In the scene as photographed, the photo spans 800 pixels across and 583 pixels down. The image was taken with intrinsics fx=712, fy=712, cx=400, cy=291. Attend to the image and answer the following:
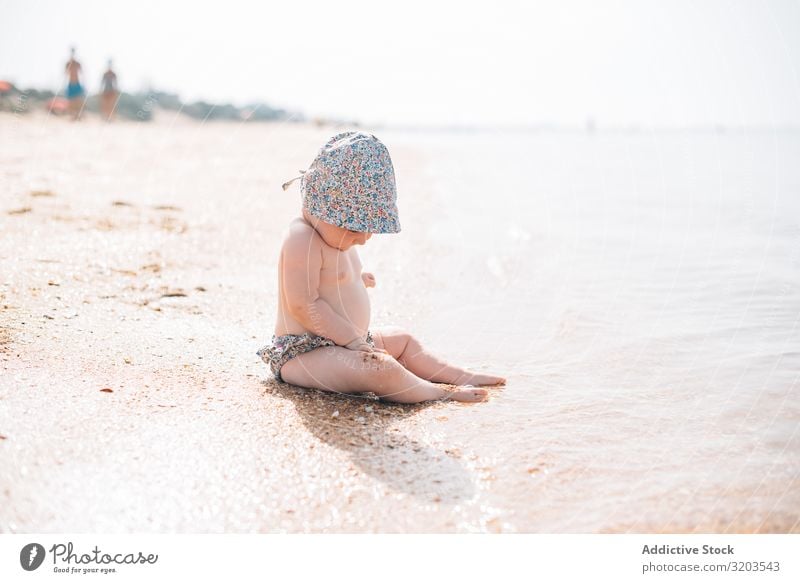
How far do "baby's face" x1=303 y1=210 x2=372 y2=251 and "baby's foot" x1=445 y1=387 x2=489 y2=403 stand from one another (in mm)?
765

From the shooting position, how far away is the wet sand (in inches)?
83.7

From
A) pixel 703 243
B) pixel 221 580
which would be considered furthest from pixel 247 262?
pixel 703 243

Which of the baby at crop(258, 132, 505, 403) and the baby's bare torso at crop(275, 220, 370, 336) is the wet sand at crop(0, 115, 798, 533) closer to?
the baby at crop(258, 132, 505, 403)

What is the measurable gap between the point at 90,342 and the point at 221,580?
171cm

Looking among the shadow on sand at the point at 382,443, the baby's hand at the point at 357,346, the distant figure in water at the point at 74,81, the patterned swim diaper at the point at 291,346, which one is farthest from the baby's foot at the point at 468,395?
the distant figure in water at the point at 74,81

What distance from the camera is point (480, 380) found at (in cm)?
329

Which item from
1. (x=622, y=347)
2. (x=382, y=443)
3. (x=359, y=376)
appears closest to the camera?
(x=382, y=443)

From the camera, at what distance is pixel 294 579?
6.55 ft

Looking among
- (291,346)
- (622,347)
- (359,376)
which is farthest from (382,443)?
(622,347)

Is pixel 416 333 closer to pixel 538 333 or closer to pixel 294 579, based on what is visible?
pixel 538 333

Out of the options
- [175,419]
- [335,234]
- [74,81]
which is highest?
[74,81]

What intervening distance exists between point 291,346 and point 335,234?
515mm

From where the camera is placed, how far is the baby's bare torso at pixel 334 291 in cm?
298

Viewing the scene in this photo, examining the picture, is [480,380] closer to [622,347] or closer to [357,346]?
[357,346]
